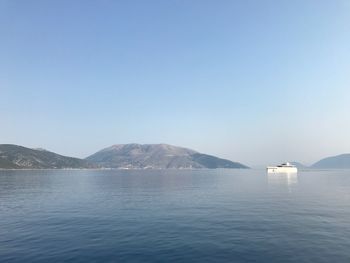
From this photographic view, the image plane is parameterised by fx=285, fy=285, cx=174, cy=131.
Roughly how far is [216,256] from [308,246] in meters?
14.6

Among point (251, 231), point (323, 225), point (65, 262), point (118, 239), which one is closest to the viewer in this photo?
point (65, 262)

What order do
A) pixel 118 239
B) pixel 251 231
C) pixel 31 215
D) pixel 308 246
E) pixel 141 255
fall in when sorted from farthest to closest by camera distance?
1. pixel 31 215
2. pixel 251 231
3. pixel 118 239
4. pixel 308 246
5. pixel 141 255

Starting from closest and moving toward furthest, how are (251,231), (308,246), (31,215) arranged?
(308,246) < (251,231) < (31,215)

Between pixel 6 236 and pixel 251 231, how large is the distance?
4194 centimetres

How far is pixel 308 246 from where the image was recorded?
1625 inches

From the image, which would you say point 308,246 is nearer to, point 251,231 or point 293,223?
point 251,231

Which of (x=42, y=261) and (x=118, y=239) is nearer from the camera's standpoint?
(x=42, y=261)

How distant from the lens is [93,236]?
4747cm

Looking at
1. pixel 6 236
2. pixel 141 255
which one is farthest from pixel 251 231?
pixel 6 236

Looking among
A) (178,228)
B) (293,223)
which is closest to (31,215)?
(178,228)

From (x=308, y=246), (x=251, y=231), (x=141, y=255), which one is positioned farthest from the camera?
(x=251, y=231)

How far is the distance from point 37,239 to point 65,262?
46.1 feet

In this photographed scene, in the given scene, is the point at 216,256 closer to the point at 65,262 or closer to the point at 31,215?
the point at 65,262

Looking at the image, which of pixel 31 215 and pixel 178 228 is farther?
pixel 31 215
